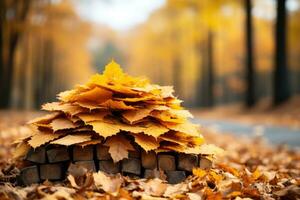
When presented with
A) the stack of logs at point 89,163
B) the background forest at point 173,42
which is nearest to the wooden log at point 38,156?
the stack of logs at point 89,163

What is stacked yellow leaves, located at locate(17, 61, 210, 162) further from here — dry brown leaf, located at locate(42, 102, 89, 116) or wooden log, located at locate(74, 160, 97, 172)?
wooden log, located at locate(74, 160, 97, 172)

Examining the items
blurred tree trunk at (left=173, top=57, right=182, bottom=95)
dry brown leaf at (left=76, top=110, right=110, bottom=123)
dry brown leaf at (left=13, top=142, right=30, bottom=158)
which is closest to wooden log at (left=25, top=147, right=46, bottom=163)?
dry brown leaf at (left=13, top=142, right=30, bottom=158)

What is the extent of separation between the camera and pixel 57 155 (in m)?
3.67

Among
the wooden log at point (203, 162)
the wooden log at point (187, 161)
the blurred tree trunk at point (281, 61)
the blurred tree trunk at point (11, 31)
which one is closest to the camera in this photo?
the wooden log at point (187, 161)

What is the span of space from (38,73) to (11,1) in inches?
355

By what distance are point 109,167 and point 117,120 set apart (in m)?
0.39

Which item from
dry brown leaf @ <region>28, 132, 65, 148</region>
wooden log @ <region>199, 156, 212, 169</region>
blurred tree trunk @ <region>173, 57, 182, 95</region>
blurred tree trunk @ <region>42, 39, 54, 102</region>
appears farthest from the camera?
blurred tree trunk @ <region>173, 57, 182, 95</region>

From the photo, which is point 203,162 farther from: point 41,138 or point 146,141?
point 41,138

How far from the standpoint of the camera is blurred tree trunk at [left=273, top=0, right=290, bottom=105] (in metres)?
17.4

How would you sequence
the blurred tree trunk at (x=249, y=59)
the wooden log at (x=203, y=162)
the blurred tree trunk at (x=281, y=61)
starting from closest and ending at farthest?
the wooden log at (x=203, y=162) → the blurred tree trunk at (x=281, y=61) → the blurred tree trunk at (x=249, y=59)

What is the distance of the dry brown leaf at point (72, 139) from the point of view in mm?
3484

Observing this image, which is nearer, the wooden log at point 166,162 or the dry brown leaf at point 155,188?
the dry brown leaf at point 155,188

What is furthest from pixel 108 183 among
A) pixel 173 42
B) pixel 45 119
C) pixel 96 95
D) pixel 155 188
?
pixel 173 42

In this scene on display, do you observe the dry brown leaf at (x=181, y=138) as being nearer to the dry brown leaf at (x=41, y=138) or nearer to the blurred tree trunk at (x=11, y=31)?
the dry brown leaf at (x=41, y=138)
